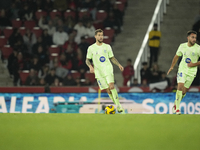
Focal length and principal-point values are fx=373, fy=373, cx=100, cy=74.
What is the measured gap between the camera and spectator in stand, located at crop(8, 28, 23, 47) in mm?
15721

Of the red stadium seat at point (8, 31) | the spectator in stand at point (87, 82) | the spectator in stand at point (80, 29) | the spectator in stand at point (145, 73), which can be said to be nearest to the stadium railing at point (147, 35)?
the spectator in stand at point (145, 73)

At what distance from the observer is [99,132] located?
19.6 ft

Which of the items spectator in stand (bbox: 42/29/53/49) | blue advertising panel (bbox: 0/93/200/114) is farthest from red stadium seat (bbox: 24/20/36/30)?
blue advertising panel (bbox: 0/93/200/114)

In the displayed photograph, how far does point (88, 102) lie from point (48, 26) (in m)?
5.56

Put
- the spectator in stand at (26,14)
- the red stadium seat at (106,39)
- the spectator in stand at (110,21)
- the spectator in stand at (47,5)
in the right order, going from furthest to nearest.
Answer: the spectator in stand at (47,5)
the spectator in stand at (26,14)
the spectator in stand at (110,21)
the red stadium seat at (106,39)

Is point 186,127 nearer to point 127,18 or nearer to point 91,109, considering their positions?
point 91,109

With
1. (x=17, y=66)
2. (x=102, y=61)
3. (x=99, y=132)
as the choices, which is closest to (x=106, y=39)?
(x=17, y=66)

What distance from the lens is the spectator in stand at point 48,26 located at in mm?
16194

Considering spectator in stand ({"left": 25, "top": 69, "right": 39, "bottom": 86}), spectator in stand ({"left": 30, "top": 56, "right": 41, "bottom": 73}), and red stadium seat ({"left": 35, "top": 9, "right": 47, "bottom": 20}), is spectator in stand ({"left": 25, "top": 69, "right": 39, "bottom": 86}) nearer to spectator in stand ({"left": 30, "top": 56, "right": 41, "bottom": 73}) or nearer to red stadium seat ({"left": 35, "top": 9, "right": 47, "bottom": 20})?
spectator in stand ({"left": 30, "top": 56, "right": 41, "bottom": 73})

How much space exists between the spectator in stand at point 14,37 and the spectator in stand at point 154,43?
5438 mm

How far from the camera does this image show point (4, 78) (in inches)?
608

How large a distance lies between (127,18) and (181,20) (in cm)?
242

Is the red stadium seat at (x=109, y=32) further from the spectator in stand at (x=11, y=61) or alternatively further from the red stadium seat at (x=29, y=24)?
the spectator in stand at (x=11, y=61)

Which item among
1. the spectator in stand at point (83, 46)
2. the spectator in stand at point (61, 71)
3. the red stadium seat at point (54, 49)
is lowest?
the spectator in stand at point (61, 71)
